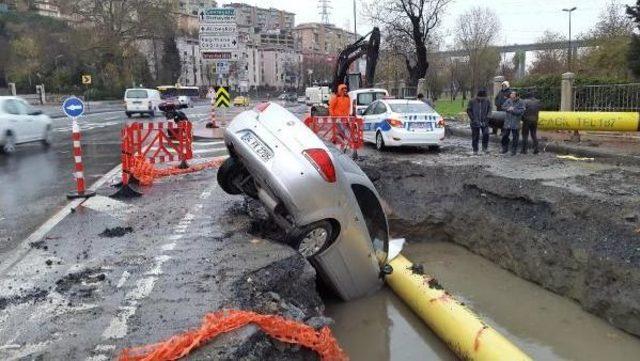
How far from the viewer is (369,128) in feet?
53.2

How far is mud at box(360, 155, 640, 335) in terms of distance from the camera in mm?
6109

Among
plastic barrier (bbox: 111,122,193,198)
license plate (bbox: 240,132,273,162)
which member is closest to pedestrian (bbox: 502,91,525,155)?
plastic barrier (bbox: 111,122,193,198)

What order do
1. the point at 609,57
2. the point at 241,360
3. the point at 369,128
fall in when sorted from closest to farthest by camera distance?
the point at 241,360 < the point at 369,128 < the point at 609,57

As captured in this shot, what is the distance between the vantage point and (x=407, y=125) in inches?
582

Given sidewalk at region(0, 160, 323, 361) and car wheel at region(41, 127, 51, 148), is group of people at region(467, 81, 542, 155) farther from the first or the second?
car wheel at region(41, 127, 51, 148)

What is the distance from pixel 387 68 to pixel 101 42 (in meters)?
31.5

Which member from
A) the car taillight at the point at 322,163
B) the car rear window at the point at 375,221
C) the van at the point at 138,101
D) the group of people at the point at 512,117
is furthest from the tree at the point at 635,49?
the van at the point at 138,101

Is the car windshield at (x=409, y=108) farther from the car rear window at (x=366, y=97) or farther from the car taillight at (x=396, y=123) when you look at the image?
the car rear window at (x=366, y=97)

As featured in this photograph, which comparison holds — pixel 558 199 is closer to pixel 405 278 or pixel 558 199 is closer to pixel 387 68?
pixel 405 278

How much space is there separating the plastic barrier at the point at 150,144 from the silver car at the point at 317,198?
425 cm

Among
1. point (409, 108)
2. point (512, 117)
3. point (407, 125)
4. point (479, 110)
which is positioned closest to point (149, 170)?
point (407, 125)

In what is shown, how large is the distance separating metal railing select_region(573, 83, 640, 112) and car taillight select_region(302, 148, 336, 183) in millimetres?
14251

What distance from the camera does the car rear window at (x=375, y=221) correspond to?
563 centimetres

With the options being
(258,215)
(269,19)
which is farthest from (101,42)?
(269,19)
